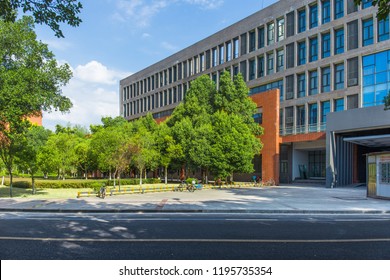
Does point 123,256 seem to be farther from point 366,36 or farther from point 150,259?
point 366,36

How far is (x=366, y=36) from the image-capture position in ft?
118

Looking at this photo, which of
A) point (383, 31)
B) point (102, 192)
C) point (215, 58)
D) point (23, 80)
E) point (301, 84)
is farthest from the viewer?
point (215, 58)

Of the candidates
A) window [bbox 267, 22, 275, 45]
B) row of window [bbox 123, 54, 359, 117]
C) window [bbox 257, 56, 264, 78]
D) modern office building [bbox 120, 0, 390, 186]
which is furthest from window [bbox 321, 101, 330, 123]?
window [bbox 267, 22, 275, 45]

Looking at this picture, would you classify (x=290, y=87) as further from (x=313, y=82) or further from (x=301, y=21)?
(x=301, y=21)

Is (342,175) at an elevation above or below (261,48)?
below

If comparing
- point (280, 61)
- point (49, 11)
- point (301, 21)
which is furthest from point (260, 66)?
point (49, 11)

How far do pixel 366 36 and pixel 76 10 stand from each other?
3520 centimetres

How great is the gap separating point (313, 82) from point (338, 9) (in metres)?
8.25

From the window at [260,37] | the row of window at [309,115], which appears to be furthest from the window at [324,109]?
the window at [260,37]

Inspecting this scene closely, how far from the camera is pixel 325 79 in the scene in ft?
130

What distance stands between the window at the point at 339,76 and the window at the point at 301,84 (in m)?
4.03

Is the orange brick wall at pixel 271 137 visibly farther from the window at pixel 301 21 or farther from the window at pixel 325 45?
the window at pixel 301 21

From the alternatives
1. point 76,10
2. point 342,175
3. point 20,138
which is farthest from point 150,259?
point 342,175

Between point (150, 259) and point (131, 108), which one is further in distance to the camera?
point (131, 108)
